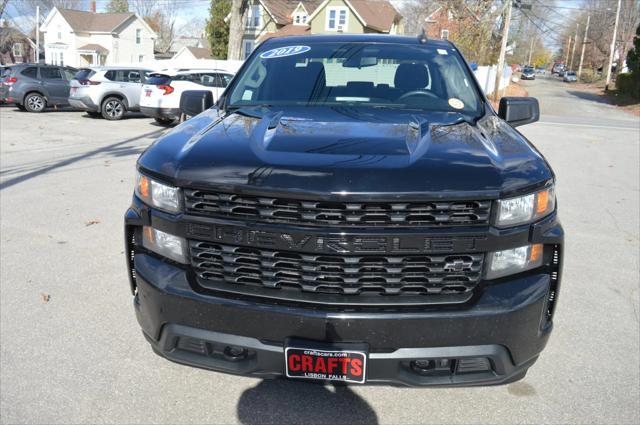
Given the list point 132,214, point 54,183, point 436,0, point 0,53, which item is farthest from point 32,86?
point 0,53

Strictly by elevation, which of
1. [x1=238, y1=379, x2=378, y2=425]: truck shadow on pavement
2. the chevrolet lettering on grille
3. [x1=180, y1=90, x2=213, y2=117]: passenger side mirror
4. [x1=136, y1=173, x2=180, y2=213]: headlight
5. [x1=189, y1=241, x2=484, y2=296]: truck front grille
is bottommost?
[x1=238, y1=379, x2=378, y2=425]: truck shadow on pavement

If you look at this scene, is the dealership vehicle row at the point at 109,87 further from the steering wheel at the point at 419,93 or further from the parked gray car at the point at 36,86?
the steering wheel at the point at 419,93

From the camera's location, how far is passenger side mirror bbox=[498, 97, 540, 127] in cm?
394

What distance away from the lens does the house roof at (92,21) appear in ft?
194

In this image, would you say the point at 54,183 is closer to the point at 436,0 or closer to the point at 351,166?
the point at 351,166

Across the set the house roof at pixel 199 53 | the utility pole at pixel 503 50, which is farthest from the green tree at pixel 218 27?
the utility pole at pixel 503 50

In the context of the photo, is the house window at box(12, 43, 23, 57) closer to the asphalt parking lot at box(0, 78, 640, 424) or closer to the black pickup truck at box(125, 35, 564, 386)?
the asphalt parking lot at box(0, 78, 640, 424)

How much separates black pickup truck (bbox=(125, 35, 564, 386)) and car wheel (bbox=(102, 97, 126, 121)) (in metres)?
15.8

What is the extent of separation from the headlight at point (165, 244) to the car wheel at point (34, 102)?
18738mm

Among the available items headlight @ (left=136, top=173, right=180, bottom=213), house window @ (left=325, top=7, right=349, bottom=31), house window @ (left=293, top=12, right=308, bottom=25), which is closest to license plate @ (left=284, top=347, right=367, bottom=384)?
headlight @ (left=136, top=173, right=180, bottom=213)

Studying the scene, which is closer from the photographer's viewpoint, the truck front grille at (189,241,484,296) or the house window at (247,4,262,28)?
the truck front grille at (189,241,484,296)

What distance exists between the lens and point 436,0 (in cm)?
3619

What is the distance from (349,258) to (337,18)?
50136 mm

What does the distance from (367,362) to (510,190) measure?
0.91 meters
